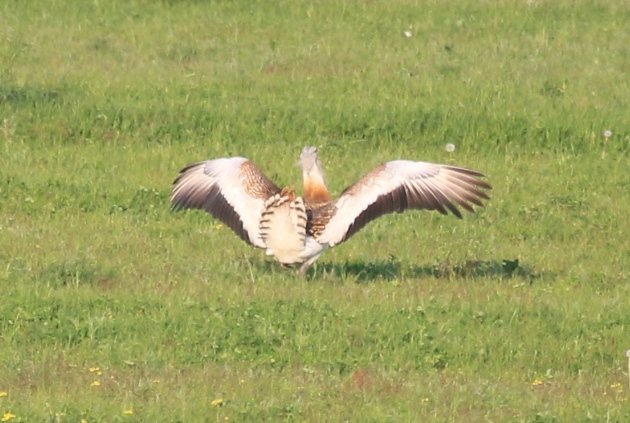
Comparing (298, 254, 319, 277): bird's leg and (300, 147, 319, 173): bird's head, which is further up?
(300, 147, 319, 173): bird's head

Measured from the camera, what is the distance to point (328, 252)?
12359 mm

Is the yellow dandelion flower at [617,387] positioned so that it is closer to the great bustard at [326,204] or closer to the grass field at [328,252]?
the grass field at [328,252]

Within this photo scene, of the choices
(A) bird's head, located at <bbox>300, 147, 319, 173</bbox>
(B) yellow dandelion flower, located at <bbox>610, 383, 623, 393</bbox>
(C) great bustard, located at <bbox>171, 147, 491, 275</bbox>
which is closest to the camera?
(B) yellow dandelion flower, located at <bbox>610, 383, 623, 393</bbox>

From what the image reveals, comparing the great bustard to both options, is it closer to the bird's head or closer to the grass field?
the bird's head

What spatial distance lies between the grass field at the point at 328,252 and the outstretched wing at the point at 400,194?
0.43m

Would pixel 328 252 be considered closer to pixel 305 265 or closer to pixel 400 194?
pixel 305 265

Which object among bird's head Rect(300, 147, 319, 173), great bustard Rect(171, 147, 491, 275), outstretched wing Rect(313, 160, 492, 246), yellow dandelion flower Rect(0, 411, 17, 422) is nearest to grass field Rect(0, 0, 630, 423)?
yellow dandelion flower Rect(0, 411, 17, 422)

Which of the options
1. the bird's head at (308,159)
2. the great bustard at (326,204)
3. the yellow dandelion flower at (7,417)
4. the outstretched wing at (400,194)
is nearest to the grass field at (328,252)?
the yellow dandelion flower at (7,417)

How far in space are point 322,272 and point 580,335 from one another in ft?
7.23

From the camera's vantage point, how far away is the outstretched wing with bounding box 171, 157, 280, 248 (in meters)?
11.3

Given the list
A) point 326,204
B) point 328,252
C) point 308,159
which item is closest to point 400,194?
point 326,204

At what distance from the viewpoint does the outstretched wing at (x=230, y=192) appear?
37.1 feet

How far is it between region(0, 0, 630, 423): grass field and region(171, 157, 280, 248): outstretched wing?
1.19 feet

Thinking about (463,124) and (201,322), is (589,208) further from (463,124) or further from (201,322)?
(201,322)
